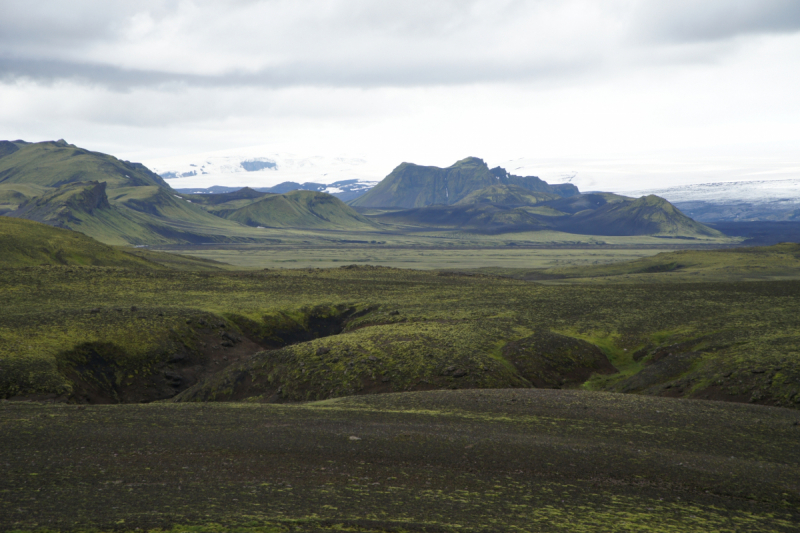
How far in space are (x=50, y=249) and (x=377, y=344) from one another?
101 m

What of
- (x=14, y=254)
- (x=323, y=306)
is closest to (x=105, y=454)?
(x=323, y=306)

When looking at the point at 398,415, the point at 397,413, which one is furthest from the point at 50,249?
the point at 398,415

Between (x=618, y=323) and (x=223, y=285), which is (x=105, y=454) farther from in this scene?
(x=223, y=285)

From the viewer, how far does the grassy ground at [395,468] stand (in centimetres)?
2111

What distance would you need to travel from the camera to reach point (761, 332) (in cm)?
5719

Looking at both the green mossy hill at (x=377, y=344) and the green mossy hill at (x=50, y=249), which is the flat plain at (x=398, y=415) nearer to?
the green mossy hill at (x=377, y=344)

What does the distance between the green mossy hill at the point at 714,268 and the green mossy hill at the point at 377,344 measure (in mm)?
64632

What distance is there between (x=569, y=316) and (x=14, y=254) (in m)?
109

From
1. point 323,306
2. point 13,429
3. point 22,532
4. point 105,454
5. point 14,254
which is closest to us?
point 22,532

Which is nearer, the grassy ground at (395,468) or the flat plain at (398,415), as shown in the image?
the grassy ground at (395,468)

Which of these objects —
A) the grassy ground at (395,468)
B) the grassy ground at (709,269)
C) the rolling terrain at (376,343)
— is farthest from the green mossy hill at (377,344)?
the grassy ground at (709,269)

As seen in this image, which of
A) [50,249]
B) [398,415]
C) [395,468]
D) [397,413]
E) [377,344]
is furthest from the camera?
[50,249]

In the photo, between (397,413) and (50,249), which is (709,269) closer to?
(397,413)

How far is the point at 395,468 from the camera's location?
86.8 ft
